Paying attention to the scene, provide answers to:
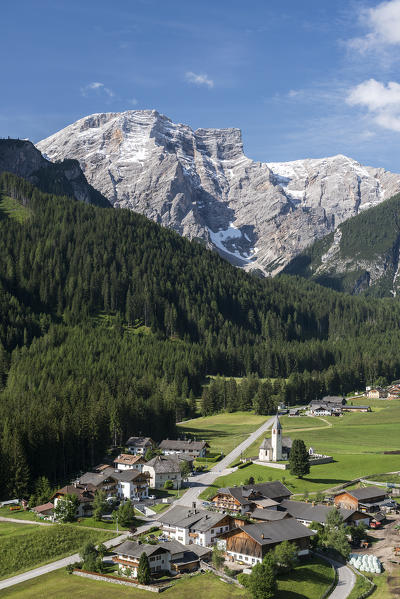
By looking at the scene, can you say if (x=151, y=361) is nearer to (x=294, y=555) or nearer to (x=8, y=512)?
(x=8, y=512)

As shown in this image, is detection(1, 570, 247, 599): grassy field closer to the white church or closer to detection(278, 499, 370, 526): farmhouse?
detection(278, 499, 370, 526): farmhouse

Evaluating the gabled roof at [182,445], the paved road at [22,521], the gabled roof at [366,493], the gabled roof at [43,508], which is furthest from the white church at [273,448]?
the paved road at [22,521]

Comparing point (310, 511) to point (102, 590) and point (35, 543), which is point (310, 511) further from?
point (35, 543)

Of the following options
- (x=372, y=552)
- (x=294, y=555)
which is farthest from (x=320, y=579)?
(x=372, y=552)

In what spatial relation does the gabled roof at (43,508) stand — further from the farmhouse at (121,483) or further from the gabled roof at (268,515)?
the gabled roof at (268,515)

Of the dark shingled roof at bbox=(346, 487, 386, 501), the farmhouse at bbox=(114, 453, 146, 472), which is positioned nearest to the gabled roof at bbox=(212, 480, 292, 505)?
the dark shingled roof at bbox=(346, 487, 386, 501)
